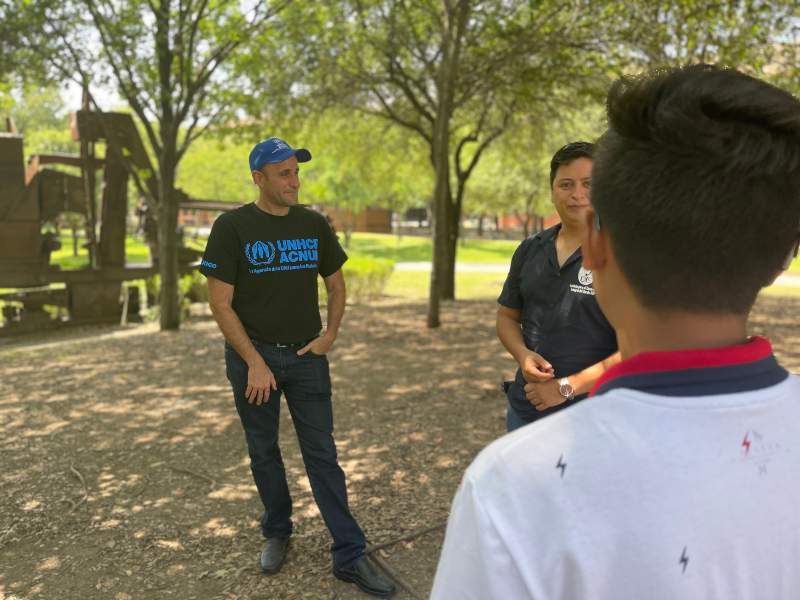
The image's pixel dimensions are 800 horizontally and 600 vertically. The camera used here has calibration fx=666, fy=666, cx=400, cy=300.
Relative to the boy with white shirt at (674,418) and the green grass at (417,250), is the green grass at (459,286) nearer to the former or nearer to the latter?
the green grass at (417,250)

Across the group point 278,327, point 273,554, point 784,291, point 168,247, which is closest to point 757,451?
point 278,327

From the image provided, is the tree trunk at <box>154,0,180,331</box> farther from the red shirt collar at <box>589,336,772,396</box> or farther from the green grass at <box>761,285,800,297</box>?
the green grass at <box>761,285,800,297</box>

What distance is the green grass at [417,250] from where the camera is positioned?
33.0 metres

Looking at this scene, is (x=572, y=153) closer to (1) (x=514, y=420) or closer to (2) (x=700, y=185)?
(1) (x=514, y=420)

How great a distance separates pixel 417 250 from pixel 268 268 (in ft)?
117

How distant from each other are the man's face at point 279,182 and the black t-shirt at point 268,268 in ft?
0.29

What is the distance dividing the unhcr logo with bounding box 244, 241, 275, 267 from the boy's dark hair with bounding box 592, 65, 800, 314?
2.46m

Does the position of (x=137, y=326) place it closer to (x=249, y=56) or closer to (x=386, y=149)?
(x=249, y=56)

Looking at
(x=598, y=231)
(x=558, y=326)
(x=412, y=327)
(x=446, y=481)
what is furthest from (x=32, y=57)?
(x=598, y=231)

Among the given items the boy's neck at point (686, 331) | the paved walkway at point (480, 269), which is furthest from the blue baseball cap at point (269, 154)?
the paved walkway at point (480, 269)

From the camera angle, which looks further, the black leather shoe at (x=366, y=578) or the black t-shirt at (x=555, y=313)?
the black leather shoe at (x=366, y=578)

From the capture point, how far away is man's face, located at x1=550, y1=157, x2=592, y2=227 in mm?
2533

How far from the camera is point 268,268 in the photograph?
3.20 metres

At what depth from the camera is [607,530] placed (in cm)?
76
